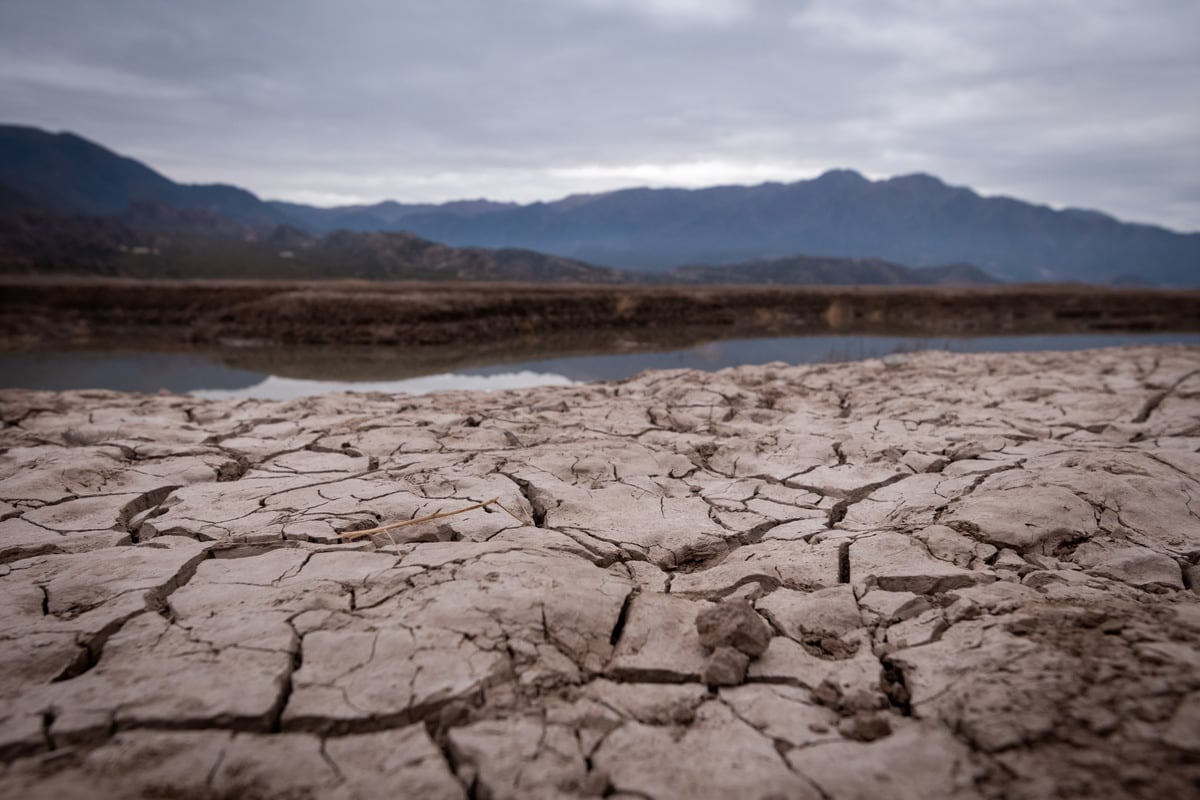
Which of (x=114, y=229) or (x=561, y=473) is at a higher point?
(x=114, y=229)

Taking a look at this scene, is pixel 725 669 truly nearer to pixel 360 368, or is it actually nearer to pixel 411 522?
pixel 411 522

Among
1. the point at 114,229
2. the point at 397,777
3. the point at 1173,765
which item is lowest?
the point at 397,777

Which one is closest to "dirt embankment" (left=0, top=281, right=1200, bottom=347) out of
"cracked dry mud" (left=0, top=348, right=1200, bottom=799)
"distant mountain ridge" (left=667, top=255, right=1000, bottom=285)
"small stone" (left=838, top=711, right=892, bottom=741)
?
"cracked dry mud" (left=0, top=348, right=1200, bottom=799)

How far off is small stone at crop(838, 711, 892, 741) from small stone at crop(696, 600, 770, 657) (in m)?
0.36

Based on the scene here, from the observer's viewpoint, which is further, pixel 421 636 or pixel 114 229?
pixel 114 229

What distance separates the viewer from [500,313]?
16.0 metres

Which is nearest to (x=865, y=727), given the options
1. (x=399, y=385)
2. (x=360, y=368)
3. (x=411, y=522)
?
(x=411, y=522)

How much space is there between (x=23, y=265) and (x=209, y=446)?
47.8m

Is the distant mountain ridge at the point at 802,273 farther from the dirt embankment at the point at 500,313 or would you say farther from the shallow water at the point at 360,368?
the shallow water at the point at 360,368

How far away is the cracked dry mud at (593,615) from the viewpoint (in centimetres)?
157

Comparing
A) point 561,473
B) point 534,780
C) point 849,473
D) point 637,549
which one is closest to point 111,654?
point 534,780

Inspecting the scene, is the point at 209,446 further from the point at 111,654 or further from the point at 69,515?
the point at 111,654

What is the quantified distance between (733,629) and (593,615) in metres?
0.51

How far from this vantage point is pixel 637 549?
2945mm
